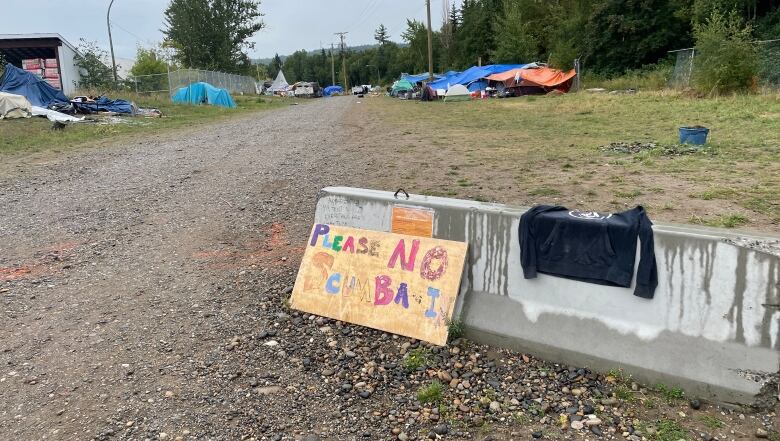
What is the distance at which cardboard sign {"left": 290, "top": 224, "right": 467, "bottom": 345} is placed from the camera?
3.77m

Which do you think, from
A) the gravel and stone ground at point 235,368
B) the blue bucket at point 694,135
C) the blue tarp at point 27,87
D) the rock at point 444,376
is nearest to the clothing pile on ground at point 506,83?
the blue tarp at point 27,87

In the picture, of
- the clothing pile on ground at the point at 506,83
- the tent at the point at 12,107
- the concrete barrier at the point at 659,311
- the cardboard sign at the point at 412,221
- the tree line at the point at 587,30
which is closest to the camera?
the concrete barrier at the point at 659,311

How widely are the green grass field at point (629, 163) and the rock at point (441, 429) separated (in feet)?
13.1

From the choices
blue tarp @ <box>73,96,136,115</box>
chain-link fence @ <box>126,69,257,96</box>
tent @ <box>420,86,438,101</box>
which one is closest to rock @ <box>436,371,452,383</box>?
blue tarp @ <box>73,96,136,115</box>

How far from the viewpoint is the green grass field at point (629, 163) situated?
21.0ft

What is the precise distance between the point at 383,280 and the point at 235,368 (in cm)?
119

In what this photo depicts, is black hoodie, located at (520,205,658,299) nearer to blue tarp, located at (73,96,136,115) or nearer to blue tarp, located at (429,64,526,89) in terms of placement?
blue tarp, located at (73,96,136,115)

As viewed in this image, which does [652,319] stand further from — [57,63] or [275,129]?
[57,63]

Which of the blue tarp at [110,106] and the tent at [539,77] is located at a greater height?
the tent at [539,77]

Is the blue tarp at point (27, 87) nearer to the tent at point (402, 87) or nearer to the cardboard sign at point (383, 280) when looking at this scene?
the cardboard sign at point (383, 280)

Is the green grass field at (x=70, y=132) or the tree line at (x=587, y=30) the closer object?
the green grass field at (x=70, y=132)

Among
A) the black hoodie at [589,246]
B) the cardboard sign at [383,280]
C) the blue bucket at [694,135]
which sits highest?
the blue bucket at [694,135]

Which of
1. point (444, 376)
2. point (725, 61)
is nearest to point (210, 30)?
point (725, 61)

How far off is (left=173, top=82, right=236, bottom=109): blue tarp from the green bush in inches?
1045
